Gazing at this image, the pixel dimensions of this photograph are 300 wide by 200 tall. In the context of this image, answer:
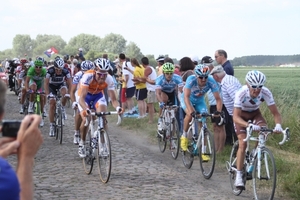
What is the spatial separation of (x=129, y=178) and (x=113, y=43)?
111109mm

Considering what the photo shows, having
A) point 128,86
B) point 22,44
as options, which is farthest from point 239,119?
point 22,44

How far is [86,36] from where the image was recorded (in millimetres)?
127688

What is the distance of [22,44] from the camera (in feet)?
519

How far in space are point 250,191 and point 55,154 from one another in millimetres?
4828

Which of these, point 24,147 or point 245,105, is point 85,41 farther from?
point 24,147

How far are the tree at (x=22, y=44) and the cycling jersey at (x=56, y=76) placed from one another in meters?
145

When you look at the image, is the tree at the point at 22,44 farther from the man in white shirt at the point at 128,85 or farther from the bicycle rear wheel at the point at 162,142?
the bicycle rear wheel at the point at 162,142

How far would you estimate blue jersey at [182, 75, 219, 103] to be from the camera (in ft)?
34.7

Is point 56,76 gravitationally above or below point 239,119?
above

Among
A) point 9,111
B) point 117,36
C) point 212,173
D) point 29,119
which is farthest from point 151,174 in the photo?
point 117,36

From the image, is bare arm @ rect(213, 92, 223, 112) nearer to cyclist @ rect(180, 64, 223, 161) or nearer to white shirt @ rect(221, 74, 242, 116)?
cyclist @ rect(180, 64, 223, 161)

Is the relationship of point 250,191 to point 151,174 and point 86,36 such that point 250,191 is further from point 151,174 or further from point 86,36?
point 86,36

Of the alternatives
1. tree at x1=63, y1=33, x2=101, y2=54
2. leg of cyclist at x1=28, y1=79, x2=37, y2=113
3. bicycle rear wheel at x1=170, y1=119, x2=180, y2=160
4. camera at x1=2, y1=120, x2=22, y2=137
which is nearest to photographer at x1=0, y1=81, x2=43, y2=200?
camera at x1=2, y1=120, x2=22, y2=137

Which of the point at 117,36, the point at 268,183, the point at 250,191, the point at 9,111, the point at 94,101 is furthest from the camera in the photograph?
the point at 117,36
